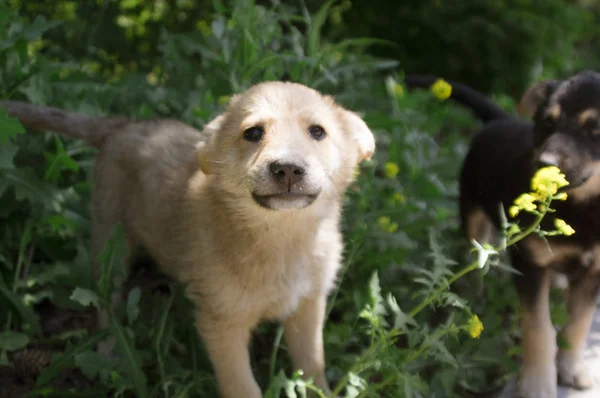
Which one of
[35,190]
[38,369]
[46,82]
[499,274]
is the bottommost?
[499,274]

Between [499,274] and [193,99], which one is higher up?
[193,99]

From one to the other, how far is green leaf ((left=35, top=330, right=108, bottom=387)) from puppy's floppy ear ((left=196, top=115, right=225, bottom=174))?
90 cm

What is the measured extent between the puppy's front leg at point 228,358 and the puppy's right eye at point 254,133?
0.78 m

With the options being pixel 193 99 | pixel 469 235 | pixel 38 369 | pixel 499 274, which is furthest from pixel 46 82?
pixel 499 274

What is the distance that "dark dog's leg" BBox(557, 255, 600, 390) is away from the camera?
132 inches

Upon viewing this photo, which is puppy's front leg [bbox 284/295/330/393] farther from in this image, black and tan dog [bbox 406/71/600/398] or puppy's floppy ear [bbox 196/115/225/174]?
black and tan dog [bbox 406/71/600/398]

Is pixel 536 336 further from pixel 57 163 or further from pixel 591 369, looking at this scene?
pixel 57 163

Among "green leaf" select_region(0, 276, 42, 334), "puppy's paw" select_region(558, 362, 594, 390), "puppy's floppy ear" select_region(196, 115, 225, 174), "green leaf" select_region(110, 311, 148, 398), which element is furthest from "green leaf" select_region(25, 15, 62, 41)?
"puppy's paw" select_region(558, 362, 594, 390)

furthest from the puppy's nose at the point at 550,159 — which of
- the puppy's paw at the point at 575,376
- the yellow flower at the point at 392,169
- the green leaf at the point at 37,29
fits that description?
the green leaf at the point at 37,29

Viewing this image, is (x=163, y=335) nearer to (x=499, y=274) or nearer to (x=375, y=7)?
(x=499, y=274)

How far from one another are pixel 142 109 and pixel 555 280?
2.76 metres

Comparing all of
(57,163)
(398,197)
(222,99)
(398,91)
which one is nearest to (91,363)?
(57,163)

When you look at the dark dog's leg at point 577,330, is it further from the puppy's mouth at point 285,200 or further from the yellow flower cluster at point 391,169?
the puppy's mouth at point 285,200

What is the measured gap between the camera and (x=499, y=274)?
14.7 feet
